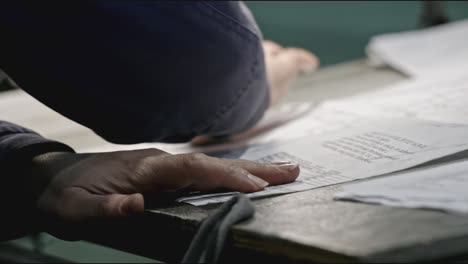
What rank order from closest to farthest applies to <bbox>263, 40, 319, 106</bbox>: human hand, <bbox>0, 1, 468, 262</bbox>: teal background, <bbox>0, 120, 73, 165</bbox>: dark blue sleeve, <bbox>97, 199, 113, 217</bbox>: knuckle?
<bbox>97, 199, 113, 217</bbox>: knuckle
<bbox>0, 120, 73, 165</bbox>: dark blue sleeve
<bbox>263, 40, 319, 106</bbox>: human hand
<bbox>0, 1, 468, 262</bbox>: teal background

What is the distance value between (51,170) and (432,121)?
50cm

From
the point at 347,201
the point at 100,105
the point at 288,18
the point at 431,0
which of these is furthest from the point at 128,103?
the point at 288,18

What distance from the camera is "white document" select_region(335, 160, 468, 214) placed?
22.0 inches

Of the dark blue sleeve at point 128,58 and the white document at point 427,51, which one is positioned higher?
the dark blue sleeve at point 128,58

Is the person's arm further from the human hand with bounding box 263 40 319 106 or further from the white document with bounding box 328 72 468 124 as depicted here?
the human hand with bounding box 263 40 319 106

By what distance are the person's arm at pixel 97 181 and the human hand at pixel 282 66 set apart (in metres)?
0.57

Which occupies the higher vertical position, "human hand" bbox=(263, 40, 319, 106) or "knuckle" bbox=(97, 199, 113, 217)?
"knuckle" bbox=(97, 199, 113, 217)

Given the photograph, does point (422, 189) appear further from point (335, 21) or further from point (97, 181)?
point (335, 21)

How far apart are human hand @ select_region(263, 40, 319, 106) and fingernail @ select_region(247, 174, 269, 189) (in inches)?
23.5

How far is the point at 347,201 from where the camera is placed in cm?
61

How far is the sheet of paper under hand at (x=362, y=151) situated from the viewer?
71cm

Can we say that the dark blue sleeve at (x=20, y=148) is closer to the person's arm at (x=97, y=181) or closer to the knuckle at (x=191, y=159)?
the person's arm at (x=97, y=181)

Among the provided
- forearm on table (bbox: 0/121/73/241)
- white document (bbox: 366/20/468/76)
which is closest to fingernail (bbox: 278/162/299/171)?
forearm on table (bbox: 0/121/73/241)

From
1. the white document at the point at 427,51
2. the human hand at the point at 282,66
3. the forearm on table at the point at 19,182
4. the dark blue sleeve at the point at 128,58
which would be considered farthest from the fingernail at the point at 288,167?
the white document at the point at 427,51
